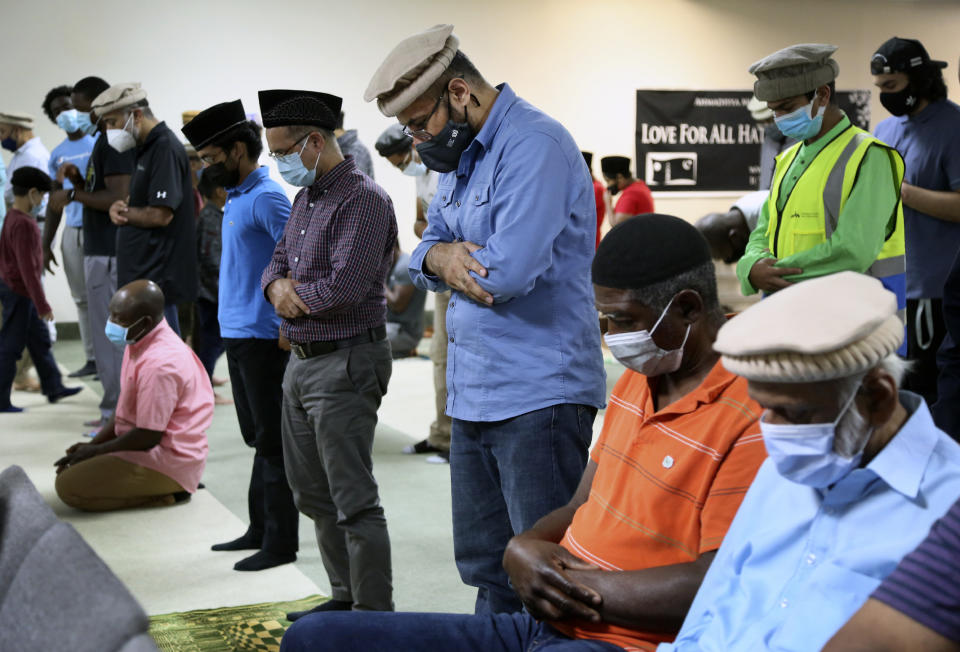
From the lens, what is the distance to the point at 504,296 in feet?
7.21

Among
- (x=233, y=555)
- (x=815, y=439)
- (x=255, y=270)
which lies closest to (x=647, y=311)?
(x=815, y=439)

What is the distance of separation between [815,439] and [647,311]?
1.89 ft

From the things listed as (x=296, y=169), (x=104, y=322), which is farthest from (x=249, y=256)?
(x=104, y=322)

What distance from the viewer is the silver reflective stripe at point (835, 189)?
3.04m

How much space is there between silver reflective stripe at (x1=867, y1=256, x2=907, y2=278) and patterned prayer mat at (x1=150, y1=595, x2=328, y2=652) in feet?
6.90

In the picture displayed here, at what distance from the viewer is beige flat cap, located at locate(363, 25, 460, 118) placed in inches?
88.1

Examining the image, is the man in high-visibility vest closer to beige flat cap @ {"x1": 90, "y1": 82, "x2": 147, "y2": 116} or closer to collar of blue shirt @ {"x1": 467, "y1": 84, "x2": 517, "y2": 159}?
collar of blue shirt @ {"x1": 467, "y1": 84, "x2": 517, "y2": 159}

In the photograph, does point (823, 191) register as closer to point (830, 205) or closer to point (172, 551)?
point (830, 205)

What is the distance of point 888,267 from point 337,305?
178 cm

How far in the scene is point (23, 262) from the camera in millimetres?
6359

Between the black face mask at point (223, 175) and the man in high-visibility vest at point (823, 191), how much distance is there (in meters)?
1.76

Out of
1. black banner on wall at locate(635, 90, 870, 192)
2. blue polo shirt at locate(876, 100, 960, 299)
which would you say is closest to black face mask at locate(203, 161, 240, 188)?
blue polo shirt at locate(876, 100, 960, 299)

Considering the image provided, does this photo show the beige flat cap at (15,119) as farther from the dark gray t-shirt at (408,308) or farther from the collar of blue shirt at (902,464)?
the collar of blue shirt at (902,464)

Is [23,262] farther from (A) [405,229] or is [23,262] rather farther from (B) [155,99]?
(A) [405,229]
